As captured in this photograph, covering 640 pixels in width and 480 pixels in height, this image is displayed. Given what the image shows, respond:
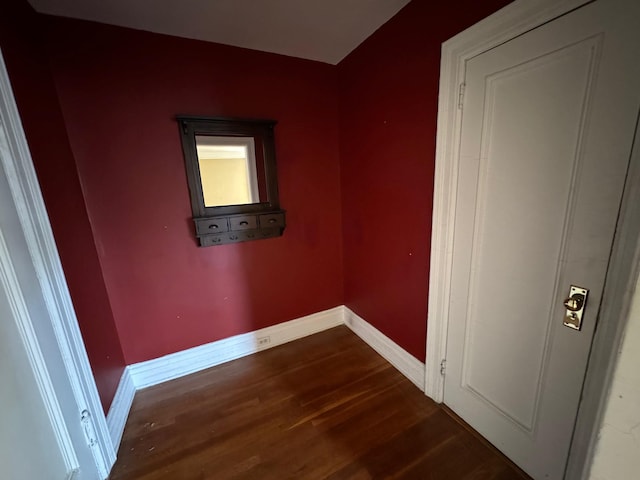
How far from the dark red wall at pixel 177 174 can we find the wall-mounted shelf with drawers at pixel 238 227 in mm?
83

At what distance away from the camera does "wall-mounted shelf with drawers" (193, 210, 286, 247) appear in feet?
6.27

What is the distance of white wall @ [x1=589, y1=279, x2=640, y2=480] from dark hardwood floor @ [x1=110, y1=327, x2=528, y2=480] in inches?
43.7

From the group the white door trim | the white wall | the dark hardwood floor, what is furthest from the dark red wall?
the white wall

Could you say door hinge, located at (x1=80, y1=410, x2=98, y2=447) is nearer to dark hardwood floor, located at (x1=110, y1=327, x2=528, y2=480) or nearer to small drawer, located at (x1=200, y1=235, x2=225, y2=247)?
dark hardwood floor, located at (x1=110, y1=327, x2=528, y2=480)

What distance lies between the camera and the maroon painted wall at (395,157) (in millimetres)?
1453

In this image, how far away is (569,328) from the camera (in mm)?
1036

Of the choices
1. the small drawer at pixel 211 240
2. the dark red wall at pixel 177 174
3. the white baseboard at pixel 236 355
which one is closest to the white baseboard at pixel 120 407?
the white baseboard at pixel 236 355

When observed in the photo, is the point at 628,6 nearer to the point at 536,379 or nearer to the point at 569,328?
the point at 569,328

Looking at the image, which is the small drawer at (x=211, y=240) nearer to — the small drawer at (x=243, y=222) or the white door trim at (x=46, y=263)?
the small drawer at (x=243, y=222)

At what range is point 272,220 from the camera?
6.96 ft

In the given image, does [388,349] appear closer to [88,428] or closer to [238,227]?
[238,227]

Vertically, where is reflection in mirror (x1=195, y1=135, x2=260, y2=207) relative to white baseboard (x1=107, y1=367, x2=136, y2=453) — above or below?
above

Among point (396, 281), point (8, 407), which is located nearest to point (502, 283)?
point (396, 281)

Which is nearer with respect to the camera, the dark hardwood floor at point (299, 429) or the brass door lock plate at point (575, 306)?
the brass door lock plate at point (575, 306)
